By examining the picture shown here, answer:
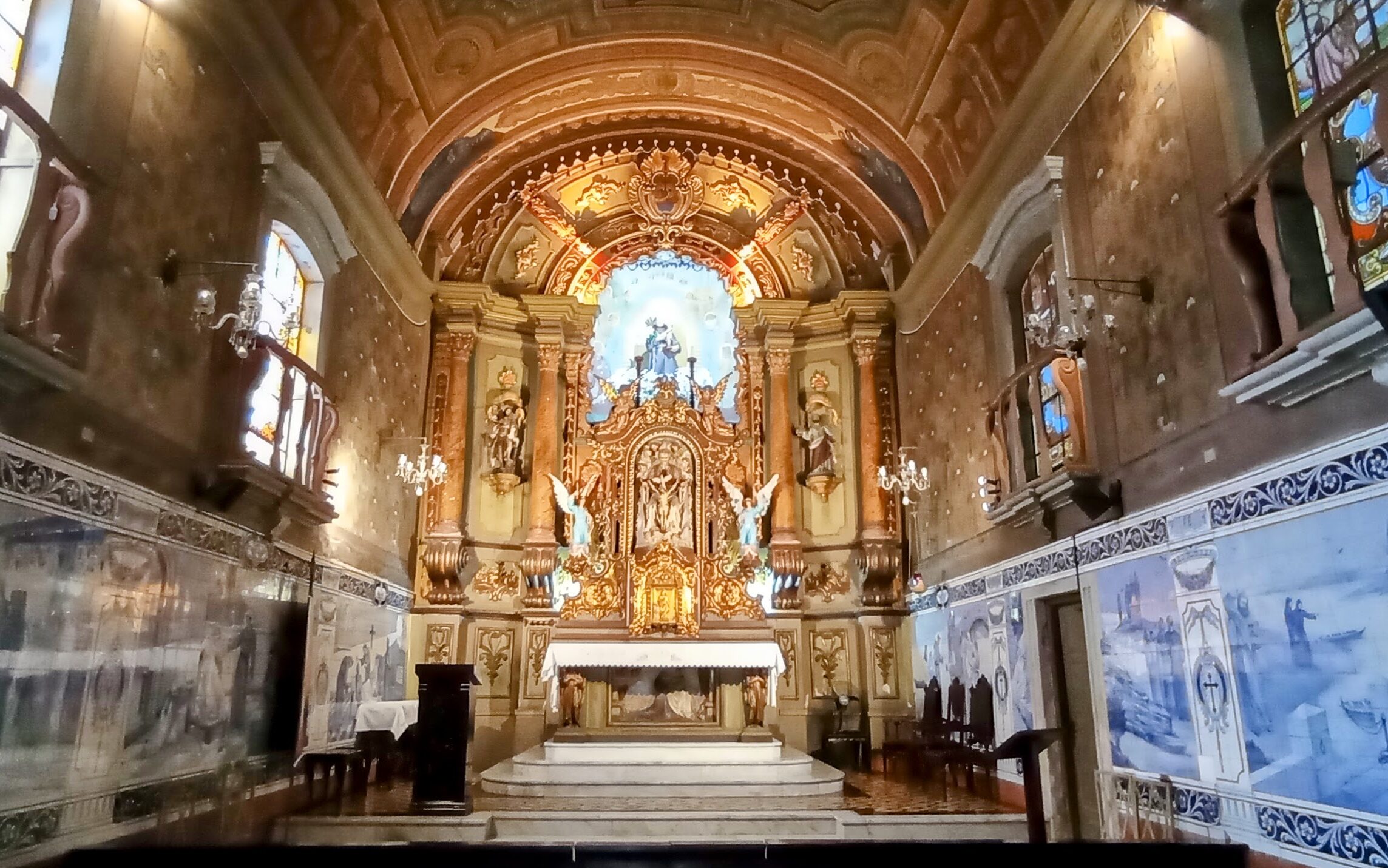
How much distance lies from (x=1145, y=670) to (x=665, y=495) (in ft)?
26.5

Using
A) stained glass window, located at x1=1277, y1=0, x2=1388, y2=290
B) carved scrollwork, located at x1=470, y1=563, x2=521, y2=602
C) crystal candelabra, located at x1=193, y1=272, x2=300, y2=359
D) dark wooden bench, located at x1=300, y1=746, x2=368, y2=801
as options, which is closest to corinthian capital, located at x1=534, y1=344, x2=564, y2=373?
carved scrollwork, located at x1=470, y1=563, x2=521, y2=602

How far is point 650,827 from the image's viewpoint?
7629mm

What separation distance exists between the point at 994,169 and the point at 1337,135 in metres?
5.45

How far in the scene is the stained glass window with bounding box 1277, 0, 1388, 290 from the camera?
4598mm

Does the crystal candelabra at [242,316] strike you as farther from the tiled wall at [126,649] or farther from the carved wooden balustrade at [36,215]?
the tiled wall at [126,649]

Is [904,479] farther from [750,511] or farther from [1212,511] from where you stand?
[1212,511]

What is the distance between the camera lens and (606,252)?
15.1 meters

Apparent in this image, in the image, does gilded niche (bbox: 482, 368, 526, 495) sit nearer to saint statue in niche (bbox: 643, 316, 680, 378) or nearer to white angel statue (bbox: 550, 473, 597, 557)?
white angel statue (bbox: 550, 473, 597, 557)

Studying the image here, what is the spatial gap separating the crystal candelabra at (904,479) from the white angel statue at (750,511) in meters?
1.65

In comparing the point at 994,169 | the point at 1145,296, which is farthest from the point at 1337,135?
the point at 994,169

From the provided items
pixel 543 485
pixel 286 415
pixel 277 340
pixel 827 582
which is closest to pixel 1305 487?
pixel 286 415

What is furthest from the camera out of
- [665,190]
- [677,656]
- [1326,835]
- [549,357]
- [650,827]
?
[665,190]

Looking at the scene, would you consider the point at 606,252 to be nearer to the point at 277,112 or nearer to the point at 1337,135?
the point at 277,112

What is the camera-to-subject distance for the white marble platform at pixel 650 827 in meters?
7.46
